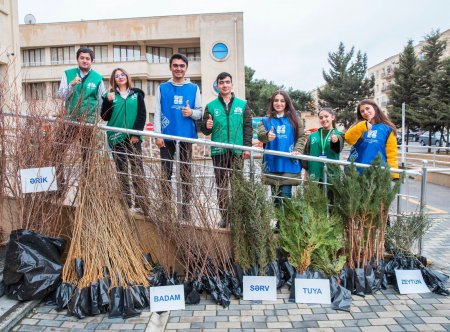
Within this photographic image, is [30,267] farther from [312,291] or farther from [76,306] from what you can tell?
[312,291]

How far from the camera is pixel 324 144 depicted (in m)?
4.45

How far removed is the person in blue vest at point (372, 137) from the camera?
411 cm

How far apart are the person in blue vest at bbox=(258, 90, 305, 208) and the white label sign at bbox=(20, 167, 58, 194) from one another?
2096 mm

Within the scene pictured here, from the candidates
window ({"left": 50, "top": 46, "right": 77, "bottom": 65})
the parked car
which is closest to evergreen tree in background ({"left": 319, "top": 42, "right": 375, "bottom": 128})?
the parked car

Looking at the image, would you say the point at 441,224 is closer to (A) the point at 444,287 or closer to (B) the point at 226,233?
(A) the point at 444,287

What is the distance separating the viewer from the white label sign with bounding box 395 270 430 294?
3.62 metres

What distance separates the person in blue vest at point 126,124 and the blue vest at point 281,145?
A: 1357 millimetres

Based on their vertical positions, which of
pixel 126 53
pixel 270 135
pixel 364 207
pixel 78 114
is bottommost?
pixel 364 207

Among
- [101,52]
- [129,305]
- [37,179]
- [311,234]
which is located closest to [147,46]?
[101,52]

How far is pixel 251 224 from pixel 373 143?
169 centimetres

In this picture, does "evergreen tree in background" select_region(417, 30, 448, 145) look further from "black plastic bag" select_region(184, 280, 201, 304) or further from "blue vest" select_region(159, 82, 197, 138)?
"black plastic bag" select_region(184, 280, 201, 304)

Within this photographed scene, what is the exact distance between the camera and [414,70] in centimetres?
2852

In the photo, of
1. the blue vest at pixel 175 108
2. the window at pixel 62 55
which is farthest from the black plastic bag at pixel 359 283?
the window at pixel 62 55

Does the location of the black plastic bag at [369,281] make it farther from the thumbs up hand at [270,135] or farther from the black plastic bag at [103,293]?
the black plastic bag at [103,293]
